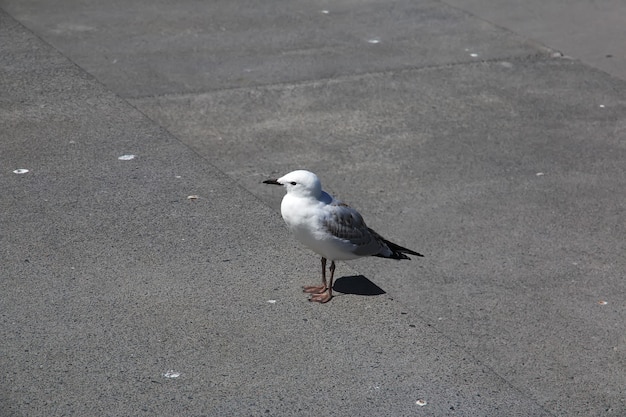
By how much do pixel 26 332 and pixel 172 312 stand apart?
0.80 m

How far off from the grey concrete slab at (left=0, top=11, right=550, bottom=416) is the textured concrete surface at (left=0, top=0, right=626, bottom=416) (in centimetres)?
2

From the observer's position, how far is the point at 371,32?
11648 millimetres

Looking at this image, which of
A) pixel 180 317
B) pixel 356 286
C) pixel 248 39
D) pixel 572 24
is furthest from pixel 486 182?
pixel 572 24

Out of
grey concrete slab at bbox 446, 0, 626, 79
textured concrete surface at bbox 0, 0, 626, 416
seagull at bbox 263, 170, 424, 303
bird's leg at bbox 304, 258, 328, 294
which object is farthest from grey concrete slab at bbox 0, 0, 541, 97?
seagull at bbox 263, 170, 424, 303

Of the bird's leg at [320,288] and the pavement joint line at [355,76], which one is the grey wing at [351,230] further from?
the pavement joint line at [355,76]

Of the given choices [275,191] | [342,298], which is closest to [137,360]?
[342,298]

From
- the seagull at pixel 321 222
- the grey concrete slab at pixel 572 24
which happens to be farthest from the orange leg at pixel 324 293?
the grey concrete slab at pixel 572 24

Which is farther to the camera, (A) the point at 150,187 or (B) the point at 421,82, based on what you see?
(B) the point at 421,82

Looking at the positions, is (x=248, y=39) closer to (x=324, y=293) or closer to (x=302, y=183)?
(x=324, y=293)

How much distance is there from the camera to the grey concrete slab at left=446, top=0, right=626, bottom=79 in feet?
37.4

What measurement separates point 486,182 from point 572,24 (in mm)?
4968

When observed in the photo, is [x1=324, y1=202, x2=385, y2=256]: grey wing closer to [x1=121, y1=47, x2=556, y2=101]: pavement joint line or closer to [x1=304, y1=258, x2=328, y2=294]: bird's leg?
[x1=304, y1=258, x2=328, y2=294]: bird's leg

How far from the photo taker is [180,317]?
5.68 metres

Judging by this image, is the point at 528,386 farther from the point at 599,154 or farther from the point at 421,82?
the point at 421,82
